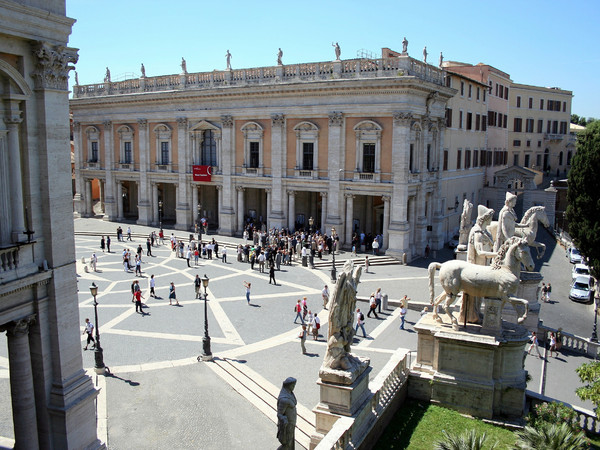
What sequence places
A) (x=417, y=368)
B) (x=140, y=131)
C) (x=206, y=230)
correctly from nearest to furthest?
(x=417, y=368) < (x=206, y=230) < (x=140, y=131)

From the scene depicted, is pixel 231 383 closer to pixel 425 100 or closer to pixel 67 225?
pixel 67 225

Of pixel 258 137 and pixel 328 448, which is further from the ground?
pixel 258 137

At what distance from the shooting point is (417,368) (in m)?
14.3

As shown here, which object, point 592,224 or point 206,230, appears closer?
point 592,224

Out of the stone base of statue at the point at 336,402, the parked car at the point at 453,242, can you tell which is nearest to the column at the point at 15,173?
the stone base of statue at the point at 336,402

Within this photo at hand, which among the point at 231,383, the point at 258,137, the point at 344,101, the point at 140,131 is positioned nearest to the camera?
the point at 231,383

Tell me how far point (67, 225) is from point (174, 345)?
9877 mm

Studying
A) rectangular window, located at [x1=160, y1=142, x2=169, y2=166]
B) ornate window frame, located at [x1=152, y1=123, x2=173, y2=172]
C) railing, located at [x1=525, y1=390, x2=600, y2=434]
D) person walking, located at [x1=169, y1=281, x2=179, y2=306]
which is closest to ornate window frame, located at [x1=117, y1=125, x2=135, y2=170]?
ornate window frame, located at [x1=152, y1=123, x2=173, y2=172]

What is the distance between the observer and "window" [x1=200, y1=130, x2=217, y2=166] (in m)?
42.0

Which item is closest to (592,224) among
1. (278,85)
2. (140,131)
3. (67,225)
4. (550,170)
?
(278,85)

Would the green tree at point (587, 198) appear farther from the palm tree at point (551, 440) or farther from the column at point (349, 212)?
the palm tree at point (551, 440)

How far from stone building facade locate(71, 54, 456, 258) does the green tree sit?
969cm

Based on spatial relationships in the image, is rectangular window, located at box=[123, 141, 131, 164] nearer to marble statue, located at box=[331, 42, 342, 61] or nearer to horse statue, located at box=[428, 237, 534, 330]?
marble statue, located at box=[331, 42, 342, 61]

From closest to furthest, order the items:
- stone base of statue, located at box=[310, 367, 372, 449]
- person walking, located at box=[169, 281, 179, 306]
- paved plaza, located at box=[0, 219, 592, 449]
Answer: stone base of statue, located at box=[310, 367, 372, 449]
paved plaza, located at box=[0, 219, 592, 449]
person walking, located at box=[169, 281, 179, 306]
